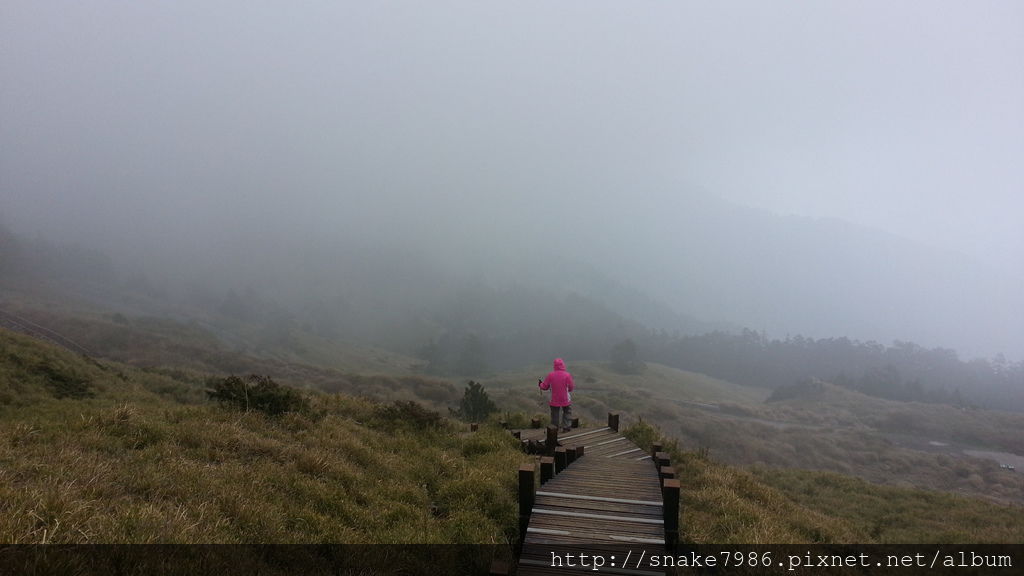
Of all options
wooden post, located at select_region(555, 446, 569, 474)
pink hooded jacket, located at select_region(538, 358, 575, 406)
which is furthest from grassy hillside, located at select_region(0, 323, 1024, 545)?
pink hooded jacket, located at select_region(538, 358, 575, 406)

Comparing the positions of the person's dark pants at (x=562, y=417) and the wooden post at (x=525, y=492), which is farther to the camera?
the person's dark pants at (x=562, y=417)

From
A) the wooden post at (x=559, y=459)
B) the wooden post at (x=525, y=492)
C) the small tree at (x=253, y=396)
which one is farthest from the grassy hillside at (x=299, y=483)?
the wooden post at (x=559, y=459)

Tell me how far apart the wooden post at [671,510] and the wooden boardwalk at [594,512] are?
0.01 meters

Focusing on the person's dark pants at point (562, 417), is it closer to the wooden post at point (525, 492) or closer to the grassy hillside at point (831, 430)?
the wooden post at point (525, 492)

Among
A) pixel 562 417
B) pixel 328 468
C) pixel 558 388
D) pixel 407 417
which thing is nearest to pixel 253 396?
pixel 407 417

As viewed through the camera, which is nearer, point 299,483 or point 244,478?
point 244,478

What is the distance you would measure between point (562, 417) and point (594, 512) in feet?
24.6

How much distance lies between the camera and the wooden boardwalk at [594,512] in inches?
252

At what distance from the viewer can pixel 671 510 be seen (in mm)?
6680

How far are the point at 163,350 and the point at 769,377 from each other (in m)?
147

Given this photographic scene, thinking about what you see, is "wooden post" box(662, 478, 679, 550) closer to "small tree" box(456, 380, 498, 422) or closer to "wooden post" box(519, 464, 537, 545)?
"wooden post" box(519, 464, 537, 545)

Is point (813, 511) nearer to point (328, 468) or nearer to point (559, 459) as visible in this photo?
point (559, 459)

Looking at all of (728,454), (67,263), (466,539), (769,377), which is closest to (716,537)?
(466,539)

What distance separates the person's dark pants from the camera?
14.4 metres
